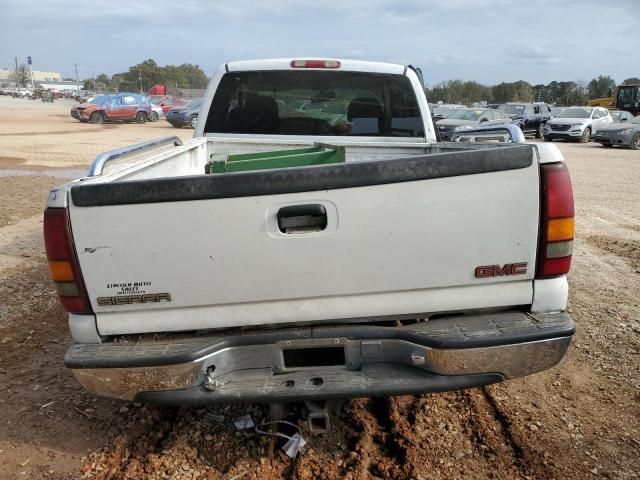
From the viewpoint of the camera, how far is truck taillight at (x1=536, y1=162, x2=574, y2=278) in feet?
7.80

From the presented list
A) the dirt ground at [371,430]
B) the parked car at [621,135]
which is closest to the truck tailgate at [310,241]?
the dirt ground at [371,430]

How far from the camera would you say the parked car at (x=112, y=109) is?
31.1m

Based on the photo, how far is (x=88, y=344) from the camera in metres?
2.54

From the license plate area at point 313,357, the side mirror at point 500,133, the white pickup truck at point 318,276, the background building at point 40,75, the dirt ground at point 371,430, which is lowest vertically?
the dirt ground at point 371,430

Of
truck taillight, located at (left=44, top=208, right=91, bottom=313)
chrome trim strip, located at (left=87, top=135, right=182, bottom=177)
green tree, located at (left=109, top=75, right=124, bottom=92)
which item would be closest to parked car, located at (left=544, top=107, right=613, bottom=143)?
chrome trim strip, located at (left=87, top=135, right=182, bottom=177)

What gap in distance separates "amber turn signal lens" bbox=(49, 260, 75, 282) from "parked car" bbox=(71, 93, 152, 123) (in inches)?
1247

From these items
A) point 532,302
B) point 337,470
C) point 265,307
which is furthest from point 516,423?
point 265,307

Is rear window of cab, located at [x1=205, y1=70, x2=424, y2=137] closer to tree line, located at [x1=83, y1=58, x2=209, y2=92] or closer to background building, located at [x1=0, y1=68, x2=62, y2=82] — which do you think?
tree line, located at [x1=83, y1=58, x2=209, y2=92]

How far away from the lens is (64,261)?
2.38m

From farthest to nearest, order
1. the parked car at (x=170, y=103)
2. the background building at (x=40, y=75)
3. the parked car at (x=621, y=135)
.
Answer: the background building at (x=40, y=75), the parked car at (x=170, y=103), the parked car at (x=621, y=135)

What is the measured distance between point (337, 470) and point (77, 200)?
6.01 ft

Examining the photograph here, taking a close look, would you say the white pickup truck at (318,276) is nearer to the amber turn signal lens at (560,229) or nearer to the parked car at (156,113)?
the amber turn signal lens at (560,229)

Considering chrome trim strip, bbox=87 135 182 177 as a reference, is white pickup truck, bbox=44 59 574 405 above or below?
below

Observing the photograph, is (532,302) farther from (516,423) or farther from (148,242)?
(148,242)
